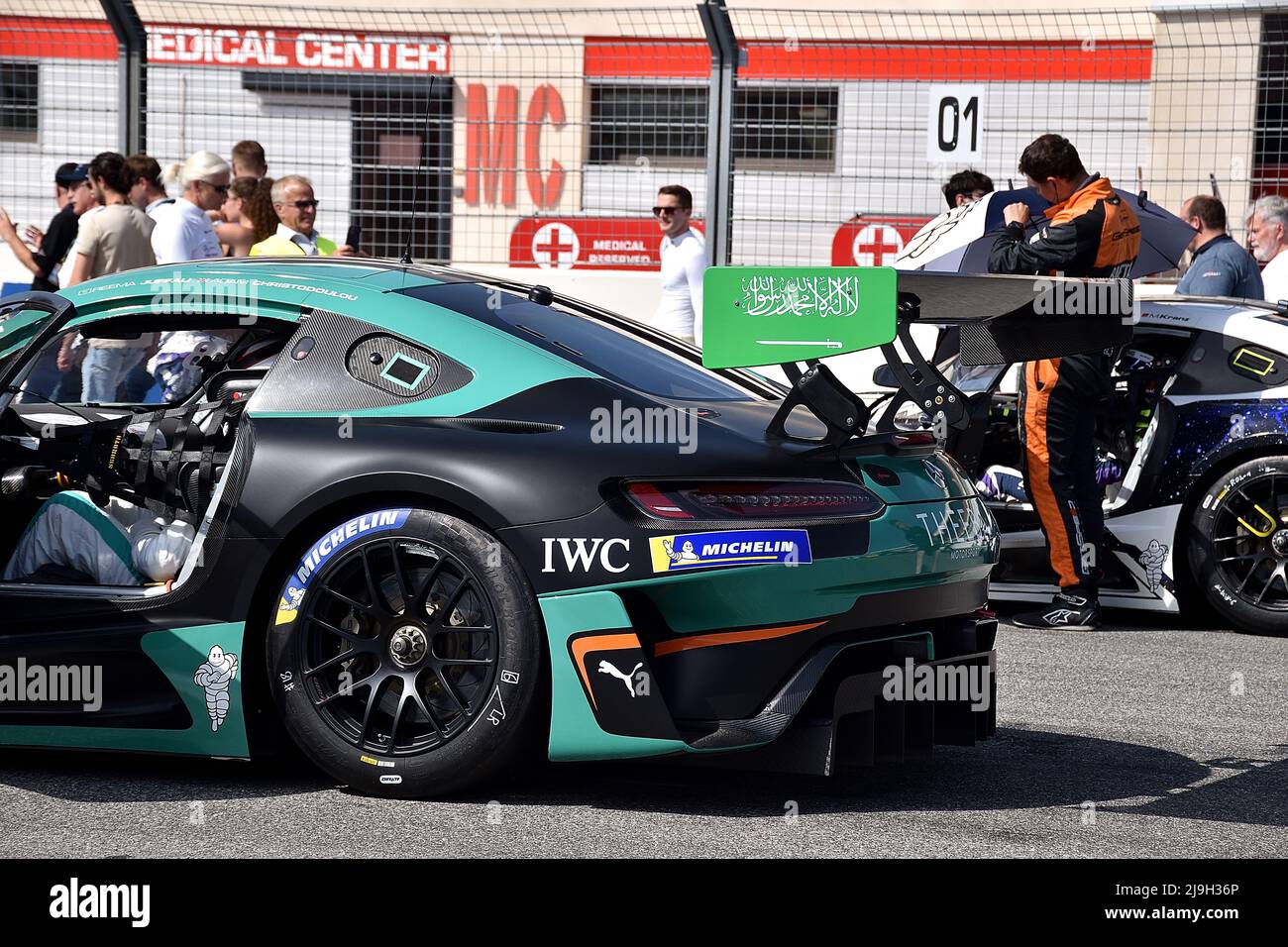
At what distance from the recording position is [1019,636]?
6891 millimetres

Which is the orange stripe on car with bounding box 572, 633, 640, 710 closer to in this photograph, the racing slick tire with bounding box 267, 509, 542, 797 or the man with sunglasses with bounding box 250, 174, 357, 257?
the racing slick tire with bounding box 267, 509, 542, 797

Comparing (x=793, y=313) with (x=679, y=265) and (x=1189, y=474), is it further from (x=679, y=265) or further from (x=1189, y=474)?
(x=679, y=265)

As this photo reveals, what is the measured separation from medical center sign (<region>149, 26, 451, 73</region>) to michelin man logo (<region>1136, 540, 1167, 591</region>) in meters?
6.94

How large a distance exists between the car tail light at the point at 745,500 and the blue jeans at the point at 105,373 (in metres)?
2.83

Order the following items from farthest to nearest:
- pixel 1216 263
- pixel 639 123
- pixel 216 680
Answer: pixel 639 123 → pixel 1216 263 → pixel 216 680

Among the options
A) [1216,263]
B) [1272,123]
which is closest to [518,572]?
[1216,263]

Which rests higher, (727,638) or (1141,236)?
(1141,236)

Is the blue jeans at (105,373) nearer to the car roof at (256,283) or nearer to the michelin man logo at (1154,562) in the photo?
the car roof at (256,283)

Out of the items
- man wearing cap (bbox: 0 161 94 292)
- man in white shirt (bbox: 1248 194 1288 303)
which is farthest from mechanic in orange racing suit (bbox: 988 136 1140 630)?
man wearing cap (bbox: 0 161 94 292)

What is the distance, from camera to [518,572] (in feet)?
13.3

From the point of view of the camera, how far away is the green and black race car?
13.2 feet

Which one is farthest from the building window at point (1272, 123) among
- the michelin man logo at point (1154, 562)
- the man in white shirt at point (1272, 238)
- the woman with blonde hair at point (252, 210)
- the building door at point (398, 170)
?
the woman with blonde hair at point (252, 210)

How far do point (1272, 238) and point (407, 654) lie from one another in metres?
6.87
